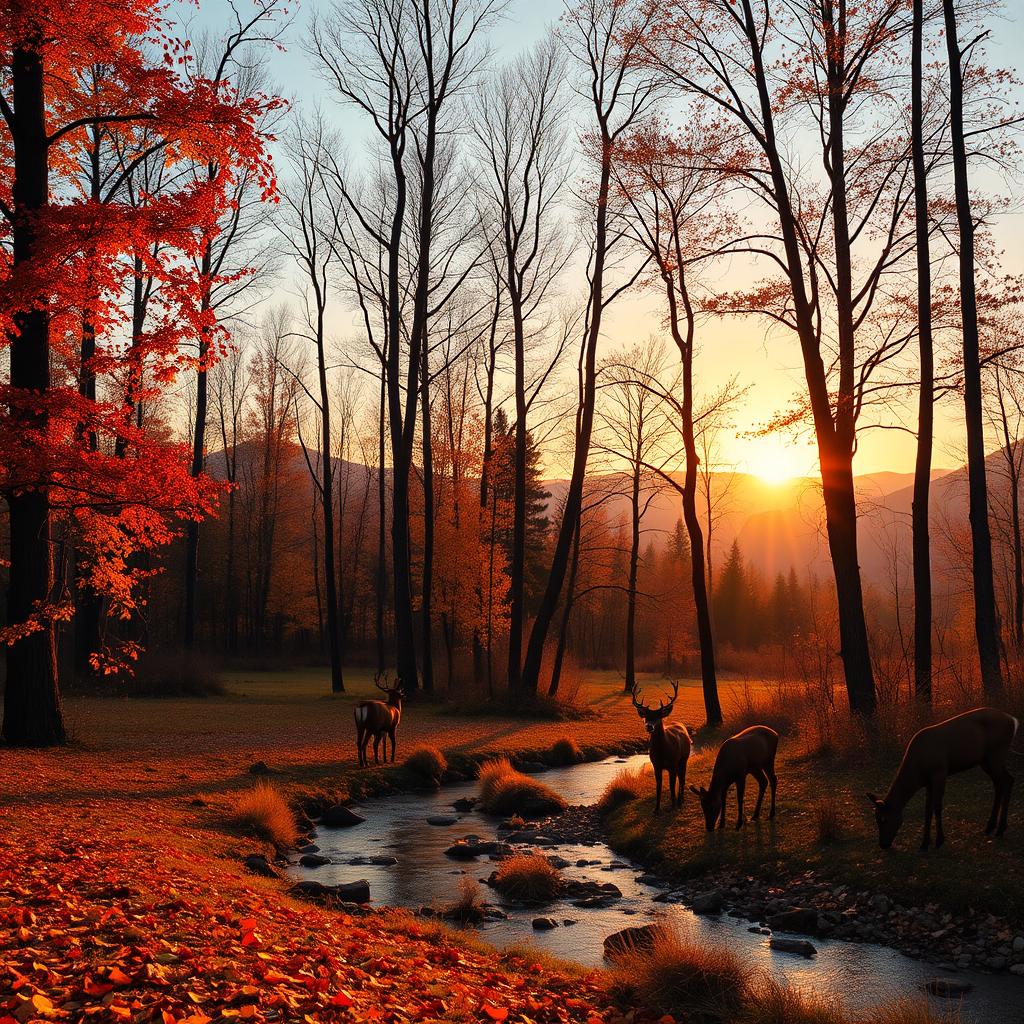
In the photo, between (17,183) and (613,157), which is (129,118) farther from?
(613,157)

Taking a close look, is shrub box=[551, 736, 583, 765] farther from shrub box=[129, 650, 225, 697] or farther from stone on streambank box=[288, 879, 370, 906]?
shrub box=[129, 650, 225, 697]

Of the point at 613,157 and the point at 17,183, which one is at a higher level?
the point at 613,157

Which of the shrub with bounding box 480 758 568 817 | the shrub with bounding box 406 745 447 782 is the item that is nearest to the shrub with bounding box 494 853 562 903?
the shrub with bounding box 480 758 568 817

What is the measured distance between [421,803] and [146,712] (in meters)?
12.3

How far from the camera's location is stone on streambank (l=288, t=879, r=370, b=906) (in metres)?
9.65

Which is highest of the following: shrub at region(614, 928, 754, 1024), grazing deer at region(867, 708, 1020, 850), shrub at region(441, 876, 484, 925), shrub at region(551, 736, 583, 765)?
grazing deer at region(867, 708, 1020, 850)

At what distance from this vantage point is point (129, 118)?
45.2 feet

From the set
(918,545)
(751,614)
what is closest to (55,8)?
(918,545)

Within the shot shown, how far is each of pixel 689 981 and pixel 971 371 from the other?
42.4 feet

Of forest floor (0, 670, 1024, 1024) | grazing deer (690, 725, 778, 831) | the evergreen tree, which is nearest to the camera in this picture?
forest floor (0, 670, 1024, 1024)

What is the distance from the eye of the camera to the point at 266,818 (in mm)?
12578

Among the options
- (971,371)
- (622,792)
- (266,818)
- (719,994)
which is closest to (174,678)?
(266,818)

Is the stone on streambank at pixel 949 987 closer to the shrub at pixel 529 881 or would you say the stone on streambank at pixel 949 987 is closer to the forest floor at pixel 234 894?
the forest floor at pixel 234 894

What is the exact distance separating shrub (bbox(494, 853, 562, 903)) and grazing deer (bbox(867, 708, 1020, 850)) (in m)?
3.80
